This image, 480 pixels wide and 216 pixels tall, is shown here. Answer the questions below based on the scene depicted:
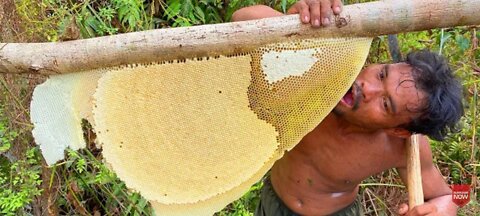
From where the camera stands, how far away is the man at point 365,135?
4.46 ft

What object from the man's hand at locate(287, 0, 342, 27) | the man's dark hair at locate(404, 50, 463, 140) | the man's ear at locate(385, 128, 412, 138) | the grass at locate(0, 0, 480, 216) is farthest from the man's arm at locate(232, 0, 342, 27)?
the grass at locate(0, 0, 480, 216)

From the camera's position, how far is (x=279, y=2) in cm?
258

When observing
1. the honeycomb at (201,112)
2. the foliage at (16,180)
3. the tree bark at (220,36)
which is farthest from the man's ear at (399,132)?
the foliage at (16,180)

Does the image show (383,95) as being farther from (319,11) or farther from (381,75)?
(319,11)

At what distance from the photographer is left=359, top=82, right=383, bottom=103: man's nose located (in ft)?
4.42

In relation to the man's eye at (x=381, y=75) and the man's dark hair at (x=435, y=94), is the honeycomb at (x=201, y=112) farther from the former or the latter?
the man's dark hair at (x=435, y=94)

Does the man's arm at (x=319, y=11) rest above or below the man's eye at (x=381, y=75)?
above

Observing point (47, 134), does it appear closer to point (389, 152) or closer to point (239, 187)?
point (239, 187)

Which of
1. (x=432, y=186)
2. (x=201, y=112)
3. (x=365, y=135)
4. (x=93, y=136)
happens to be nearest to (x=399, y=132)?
(x=365, y=135)

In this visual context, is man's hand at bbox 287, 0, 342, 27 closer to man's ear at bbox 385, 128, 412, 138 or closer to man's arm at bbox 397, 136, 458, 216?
man's ear at bbox 385, 128, 412, 138

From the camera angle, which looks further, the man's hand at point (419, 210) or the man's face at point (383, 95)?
the man's hand at point (419, 210)

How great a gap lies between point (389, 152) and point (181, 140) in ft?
1.97

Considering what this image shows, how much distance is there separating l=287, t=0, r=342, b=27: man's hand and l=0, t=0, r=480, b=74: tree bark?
2cm

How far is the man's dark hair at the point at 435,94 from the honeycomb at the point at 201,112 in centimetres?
23
